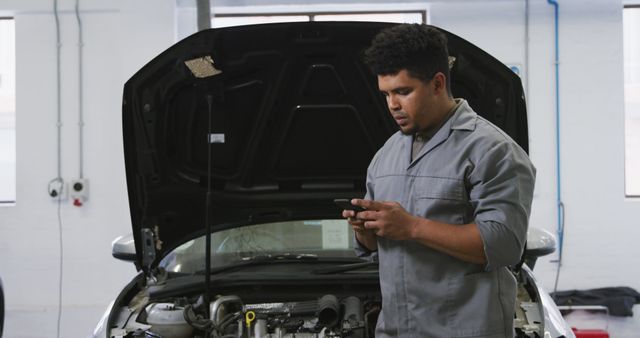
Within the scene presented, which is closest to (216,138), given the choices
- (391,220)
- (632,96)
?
(391,220)

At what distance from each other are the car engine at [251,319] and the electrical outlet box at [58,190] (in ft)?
11.1

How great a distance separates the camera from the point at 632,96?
5539 millimetres

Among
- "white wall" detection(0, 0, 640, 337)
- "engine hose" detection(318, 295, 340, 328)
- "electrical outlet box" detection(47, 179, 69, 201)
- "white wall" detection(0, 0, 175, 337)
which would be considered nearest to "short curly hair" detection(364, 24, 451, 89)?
"engine hose" detection(318, 295, 340, 328)

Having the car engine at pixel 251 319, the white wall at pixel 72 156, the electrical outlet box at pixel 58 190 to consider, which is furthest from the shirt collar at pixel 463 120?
the electrical outlet box at pixel 58 190

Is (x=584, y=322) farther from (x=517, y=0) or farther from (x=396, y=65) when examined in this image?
(x=396, y=65)

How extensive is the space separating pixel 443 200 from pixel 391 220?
16 centimetres

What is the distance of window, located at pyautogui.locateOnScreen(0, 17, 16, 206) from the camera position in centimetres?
571

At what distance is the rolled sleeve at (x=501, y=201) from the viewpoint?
1.54 meters

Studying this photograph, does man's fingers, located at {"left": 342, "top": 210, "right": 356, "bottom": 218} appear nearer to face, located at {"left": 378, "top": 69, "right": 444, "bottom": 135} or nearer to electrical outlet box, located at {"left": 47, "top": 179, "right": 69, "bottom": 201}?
face, located at {"left": 378, "top": 69, "right": 444, "bottom": 135}

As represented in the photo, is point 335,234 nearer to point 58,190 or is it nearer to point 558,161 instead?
point 558,161

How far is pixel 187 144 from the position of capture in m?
2.64

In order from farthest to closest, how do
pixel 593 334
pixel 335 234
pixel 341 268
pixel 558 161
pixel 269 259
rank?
Result: pixel 558 161, pixel 593 334, pixel 335 234, pixel 269 259, pixel 341 268

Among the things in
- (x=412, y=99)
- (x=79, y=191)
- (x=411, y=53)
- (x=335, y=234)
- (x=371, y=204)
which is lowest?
(x=335, y=234)

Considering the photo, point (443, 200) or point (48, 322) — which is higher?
point (443, 200)
